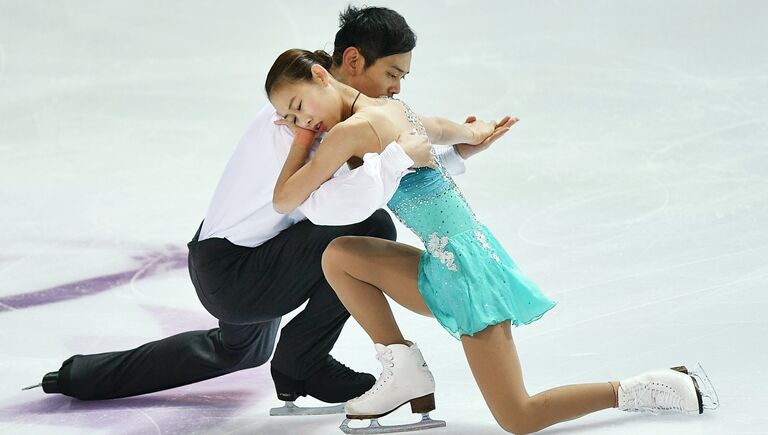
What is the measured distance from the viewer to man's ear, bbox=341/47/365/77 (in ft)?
10.1

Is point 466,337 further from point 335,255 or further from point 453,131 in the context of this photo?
point 453,131

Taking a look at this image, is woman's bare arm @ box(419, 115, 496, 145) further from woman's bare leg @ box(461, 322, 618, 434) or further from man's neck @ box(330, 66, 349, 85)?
woman's bare leg @ box(461, 322, 618, 434)

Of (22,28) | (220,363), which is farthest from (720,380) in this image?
(22,28)

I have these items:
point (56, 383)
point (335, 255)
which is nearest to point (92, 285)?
point (56, 383)

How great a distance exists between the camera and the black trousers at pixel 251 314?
3.22 m

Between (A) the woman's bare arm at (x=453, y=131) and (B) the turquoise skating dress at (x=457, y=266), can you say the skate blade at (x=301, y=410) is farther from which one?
(A) the woman's bare arm at (x=453, y=131)

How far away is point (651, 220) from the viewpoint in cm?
512

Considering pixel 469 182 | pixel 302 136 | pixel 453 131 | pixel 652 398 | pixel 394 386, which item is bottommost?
pixel 652 398

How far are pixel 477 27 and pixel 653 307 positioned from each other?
391cm

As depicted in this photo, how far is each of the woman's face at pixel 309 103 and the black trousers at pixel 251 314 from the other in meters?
0.40

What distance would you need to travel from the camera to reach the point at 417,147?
293 cm

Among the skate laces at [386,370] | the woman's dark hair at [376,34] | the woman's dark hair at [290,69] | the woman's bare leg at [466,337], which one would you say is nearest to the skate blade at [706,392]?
the woman's bare leg at [466,337]

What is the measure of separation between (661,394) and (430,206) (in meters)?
0.81

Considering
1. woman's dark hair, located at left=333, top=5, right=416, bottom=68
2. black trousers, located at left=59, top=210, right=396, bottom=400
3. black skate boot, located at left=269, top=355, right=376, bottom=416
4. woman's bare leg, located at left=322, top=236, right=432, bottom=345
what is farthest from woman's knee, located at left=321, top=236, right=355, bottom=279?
woman's dark hair, located at left=333, top=5, right=416, bottom=68
